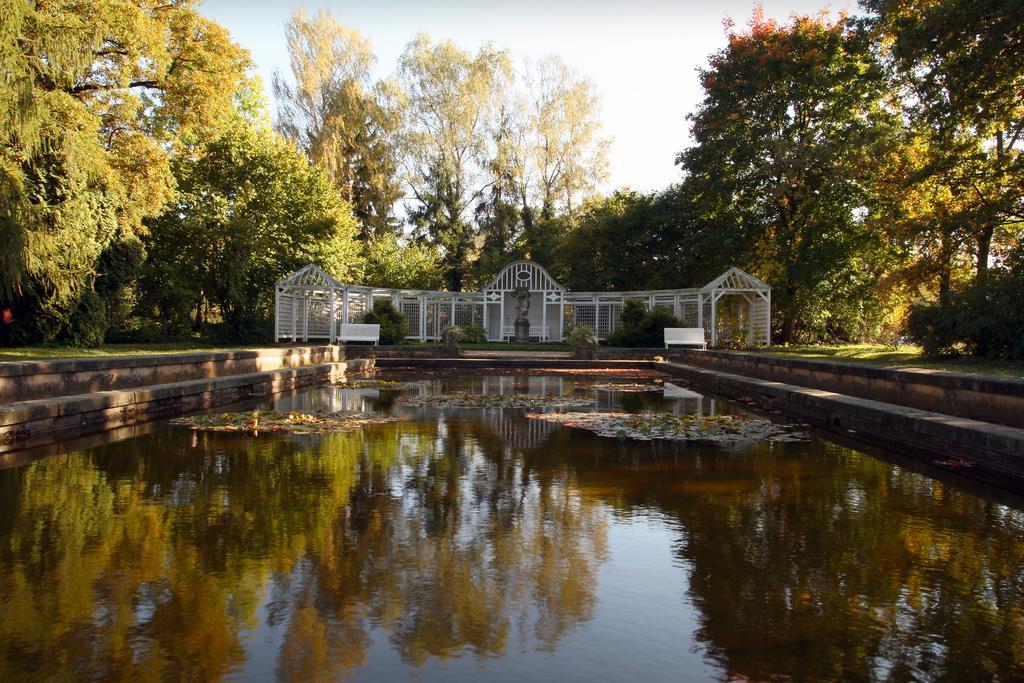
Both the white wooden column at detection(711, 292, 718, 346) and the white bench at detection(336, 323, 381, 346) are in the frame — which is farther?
the white wooden column at detection(711, 292, 718, 346)

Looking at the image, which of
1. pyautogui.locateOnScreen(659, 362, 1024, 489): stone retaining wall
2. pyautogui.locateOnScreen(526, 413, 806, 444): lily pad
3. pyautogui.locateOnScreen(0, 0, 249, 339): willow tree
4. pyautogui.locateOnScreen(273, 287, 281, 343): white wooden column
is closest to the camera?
pyautogui.locateOnScreen(659, 362, 1024, 489): stone retaining wall

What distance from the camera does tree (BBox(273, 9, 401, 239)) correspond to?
39.5m

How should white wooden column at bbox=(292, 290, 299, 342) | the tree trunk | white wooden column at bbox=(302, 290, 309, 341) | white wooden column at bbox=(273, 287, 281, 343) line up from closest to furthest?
1. the tree trunk
2. white wooden column at bbox=(273, 287, 281, 343)
3. white wooden column at bbox=(292, 290, 299, 342)
4. white wooden column at bbox=(302, 290, 309, 341)

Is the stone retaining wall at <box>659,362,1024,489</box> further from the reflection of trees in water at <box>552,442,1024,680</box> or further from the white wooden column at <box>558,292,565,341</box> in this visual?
the white wooden column at <box>558,292,565,341</box>

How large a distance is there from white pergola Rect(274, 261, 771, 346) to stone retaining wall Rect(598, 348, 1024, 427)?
13998mm

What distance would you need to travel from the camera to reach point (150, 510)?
5.23 metres

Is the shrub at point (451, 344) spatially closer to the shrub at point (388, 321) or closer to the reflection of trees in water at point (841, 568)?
the shrub at point (388, 321)

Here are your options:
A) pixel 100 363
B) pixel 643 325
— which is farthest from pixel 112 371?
pixel 643 325

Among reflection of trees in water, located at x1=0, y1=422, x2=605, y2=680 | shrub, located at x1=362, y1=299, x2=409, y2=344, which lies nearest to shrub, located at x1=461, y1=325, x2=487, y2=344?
shrub, located at x1=362, y1=299, x2=409, y2=344

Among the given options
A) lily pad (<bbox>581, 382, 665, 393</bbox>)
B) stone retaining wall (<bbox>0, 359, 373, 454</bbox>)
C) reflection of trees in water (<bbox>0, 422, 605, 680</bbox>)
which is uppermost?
stone retaining wall (<bbox>0, 359, 373, 454</bbox>)

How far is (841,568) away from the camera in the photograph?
13.5 ft

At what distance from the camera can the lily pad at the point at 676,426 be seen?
9117 mm

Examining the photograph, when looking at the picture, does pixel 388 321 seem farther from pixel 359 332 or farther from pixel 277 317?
pixel 277 317

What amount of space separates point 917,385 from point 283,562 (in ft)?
29.3
